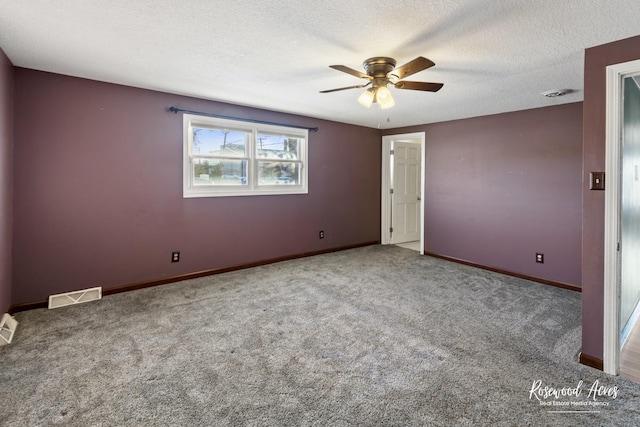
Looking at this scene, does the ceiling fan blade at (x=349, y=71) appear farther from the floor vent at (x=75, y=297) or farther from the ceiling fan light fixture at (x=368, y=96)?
the floor vent at (x=75, y=297)

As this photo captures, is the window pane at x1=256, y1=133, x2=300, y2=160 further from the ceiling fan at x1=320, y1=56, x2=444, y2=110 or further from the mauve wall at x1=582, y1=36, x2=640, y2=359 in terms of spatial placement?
the mauve wall at x1=582, y1=36, x2=640, y2=359

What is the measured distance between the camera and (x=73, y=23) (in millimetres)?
2082

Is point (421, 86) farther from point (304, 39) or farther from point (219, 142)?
point (219, 142)

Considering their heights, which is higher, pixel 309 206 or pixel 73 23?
pixel 73 23

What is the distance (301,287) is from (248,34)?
2.64 metres

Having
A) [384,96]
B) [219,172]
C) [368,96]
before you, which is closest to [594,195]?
[384,96]

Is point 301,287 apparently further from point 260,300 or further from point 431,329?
point 431,329

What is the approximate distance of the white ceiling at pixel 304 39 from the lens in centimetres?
186

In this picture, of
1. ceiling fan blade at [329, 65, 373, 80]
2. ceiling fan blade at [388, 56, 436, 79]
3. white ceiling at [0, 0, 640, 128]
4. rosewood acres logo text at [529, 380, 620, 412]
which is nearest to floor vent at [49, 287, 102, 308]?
white ceiling at [0, 0, 640, 128]

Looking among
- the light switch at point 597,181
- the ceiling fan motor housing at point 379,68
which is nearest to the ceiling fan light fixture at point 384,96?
the ceiling fan motor housing at point 379,68

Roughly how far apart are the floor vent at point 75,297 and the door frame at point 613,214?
447 centimetres

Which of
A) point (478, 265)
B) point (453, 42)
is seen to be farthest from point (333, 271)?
point (453, 42)

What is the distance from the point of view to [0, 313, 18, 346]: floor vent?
7.77 feet

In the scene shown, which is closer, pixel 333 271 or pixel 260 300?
pixel 260 300
